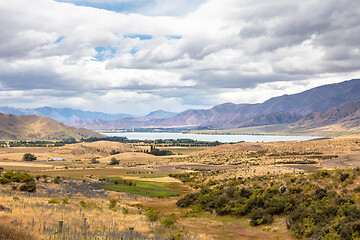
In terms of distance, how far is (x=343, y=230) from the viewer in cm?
2014

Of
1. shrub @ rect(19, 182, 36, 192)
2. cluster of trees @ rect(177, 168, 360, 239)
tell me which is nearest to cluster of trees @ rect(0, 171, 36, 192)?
shrub @ rect(19, 182, 36, 192)

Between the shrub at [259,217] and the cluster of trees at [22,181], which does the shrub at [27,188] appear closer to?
the cluster of trees at [22,181]

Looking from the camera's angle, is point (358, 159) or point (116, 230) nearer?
point (116, 230)

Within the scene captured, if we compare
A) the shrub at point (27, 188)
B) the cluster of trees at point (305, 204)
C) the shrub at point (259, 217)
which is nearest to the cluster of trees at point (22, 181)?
the shrub at point (27, 188)

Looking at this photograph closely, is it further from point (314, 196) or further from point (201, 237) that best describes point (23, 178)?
point (314, 196)

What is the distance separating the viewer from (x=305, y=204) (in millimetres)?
27828

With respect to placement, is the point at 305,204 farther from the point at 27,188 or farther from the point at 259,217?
the point at 27,188

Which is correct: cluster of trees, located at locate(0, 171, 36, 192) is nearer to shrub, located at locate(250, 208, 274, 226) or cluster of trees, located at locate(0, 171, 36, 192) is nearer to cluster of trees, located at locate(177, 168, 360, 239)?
cluster of trees, located at locate(177, 168, 360, 239)

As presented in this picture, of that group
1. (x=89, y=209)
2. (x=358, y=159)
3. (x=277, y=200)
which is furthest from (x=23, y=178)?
(x=358, y=159)

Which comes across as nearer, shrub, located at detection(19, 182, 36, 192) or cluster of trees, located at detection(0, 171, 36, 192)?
shrub, located at detection(19, 182, 36, 192)

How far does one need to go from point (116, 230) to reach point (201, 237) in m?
6.85

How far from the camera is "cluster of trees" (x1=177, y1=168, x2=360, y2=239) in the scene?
21.5 m

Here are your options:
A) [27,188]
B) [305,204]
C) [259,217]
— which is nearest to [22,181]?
[27,188]

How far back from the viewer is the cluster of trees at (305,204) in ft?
70.6
